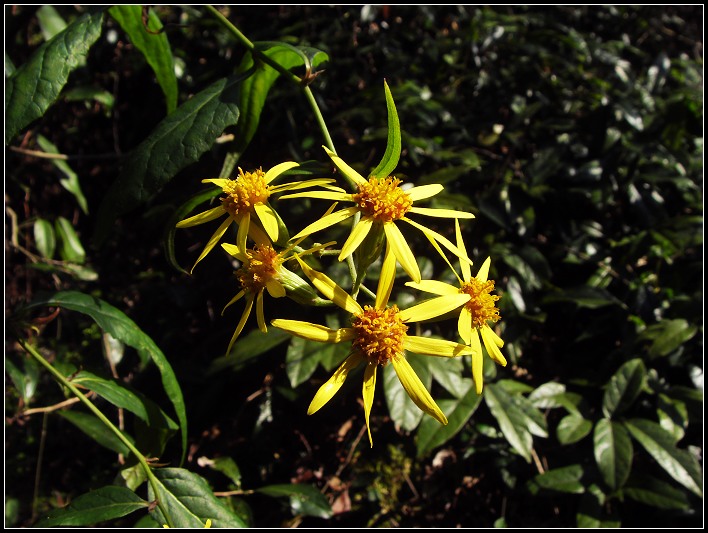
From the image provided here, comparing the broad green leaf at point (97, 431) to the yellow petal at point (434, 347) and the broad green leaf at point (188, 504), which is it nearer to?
the broad green leaf at point (188, 504)

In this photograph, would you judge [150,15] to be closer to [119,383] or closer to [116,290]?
[119,383]

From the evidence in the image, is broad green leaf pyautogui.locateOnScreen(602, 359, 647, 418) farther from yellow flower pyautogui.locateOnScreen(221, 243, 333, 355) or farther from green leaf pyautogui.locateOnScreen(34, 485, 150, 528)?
green leaf pyautogui.locateOnScreen(34, 485, 150, 528)

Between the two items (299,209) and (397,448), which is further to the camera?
(397,448)

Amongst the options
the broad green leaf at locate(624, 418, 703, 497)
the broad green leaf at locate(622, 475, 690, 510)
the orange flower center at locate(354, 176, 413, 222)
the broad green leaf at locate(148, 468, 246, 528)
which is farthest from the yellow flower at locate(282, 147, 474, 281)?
the broad green leaf at locate(622, 475, 690, 510)

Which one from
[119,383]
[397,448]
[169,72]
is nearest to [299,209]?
[169,72]

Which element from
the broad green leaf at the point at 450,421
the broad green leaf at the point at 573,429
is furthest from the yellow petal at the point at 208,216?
the broad green leaf at the point at 573,429
